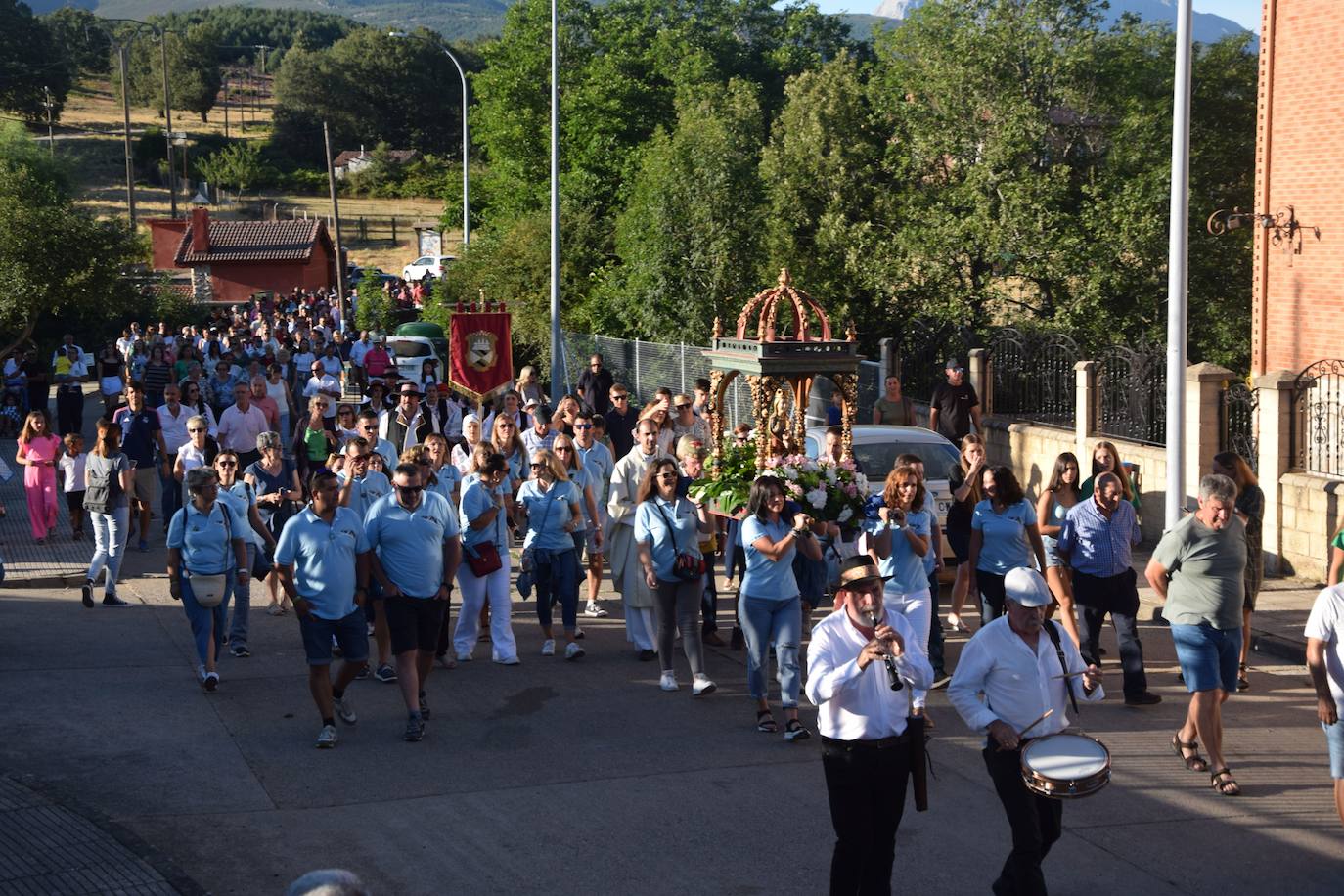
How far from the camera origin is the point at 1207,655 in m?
8.59

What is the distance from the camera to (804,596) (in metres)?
11.2

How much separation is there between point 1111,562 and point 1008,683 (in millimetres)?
4290

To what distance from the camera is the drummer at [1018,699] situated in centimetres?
646

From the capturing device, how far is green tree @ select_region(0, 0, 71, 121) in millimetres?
98188

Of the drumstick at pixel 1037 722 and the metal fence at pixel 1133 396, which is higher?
the metal fence at pixel 1133 396

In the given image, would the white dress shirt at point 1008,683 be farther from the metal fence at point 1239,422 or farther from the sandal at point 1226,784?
the metal fence at point 1239,422

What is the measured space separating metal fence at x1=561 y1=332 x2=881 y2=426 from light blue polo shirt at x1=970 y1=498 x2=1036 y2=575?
24.9 feet

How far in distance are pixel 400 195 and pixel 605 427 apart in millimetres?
79567

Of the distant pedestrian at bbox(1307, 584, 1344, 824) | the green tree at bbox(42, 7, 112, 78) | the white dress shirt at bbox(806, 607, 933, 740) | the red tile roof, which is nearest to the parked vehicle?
the distant pedestrian at bbox(1307, 584, 1344, 824)

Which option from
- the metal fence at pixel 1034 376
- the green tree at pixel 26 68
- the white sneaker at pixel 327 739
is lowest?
the white sneaker at pixel 327 739

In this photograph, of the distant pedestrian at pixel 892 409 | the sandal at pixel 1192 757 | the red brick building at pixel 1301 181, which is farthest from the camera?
the red brick building at pixel 1301 181

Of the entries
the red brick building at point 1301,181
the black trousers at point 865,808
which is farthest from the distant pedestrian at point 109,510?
the red brick building at point 1301,181

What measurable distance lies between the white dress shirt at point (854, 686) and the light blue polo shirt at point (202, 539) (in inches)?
224

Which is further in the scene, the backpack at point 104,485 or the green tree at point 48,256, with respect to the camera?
the green tree at point 48,256
